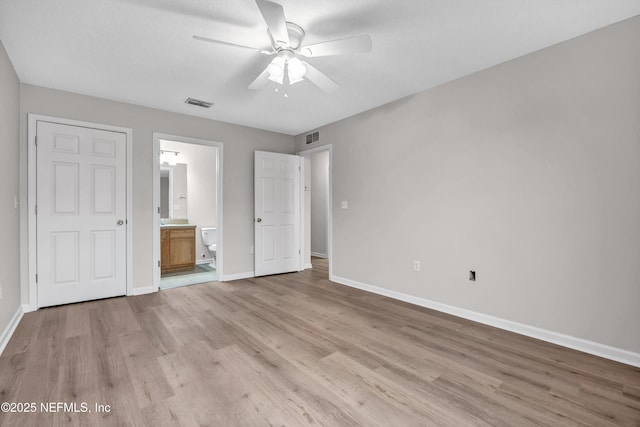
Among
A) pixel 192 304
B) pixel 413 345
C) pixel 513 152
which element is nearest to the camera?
pixel 413 345

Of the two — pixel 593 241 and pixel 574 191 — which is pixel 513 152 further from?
pixel 593 241

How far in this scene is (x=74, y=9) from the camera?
2.00m

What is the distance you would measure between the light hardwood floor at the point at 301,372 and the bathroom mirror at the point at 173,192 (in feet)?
9.93

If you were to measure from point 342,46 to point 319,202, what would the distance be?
5.03m

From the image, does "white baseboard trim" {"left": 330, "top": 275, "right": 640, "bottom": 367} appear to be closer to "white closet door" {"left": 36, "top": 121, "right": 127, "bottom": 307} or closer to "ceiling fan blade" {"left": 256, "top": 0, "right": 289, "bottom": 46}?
"ceiling fan blade" {"left": 256, "top": 0, "right": 289, "bottom": 46}

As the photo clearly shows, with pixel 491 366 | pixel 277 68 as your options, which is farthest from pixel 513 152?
pixel 277 68

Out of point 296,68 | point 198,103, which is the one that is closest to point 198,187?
point 198,103

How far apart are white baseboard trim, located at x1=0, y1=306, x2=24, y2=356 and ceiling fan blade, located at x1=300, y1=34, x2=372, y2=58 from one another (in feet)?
10.4

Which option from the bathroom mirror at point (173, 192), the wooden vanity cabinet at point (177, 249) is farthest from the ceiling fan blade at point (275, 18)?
the bathroom mirror at point (173, 192)

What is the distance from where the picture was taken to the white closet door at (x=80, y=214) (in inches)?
127

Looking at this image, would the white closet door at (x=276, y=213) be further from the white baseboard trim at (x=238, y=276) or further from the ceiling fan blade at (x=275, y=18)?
the ceiling fan blade at (x=275, y=18)

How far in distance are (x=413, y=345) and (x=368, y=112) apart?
290 centimetres

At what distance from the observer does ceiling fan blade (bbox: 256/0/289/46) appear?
1.65m

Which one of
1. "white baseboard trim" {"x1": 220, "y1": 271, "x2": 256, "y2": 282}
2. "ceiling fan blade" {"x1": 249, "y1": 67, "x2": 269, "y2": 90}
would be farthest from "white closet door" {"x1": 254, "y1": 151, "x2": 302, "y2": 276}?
"ceiling fan blade" {"x1": 249, "y1": 67, "x2": 269, "y2": 90}
